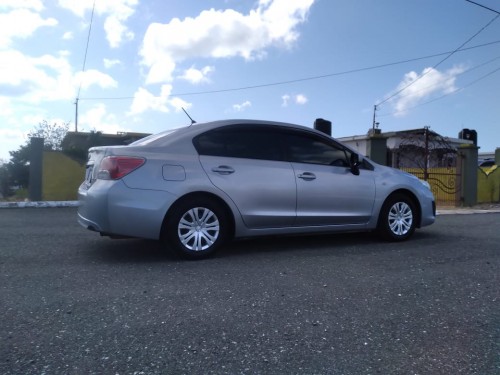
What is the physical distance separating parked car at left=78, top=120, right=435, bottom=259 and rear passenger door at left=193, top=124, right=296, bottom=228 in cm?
1

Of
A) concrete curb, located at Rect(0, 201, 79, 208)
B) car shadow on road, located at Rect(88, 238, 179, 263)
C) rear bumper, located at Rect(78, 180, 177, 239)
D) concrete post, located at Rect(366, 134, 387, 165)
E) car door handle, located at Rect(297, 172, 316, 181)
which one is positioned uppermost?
concrete post, located at Rect(366, 134, 387, 165)

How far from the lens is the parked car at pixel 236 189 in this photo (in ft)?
15.1

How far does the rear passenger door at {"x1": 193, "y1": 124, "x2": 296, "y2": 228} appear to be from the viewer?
16.4 feet

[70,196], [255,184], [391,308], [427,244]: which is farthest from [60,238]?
[70,196]

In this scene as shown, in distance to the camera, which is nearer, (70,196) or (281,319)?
(281,319)

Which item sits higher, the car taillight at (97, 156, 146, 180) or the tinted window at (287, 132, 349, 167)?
the tinted window at (287, 132, 349, 167)

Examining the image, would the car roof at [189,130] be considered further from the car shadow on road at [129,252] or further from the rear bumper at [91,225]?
the car shadow on road at [129,252]

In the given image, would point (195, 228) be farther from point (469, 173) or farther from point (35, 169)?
point (469, 173)

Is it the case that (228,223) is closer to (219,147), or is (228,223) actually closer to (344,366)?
(219,147)

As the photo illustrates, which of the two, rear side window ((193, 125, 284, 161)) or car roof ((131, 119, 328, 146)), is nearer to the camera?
car roof ((131, 119, 328, 146))

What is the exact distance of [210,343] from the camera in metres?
2.69

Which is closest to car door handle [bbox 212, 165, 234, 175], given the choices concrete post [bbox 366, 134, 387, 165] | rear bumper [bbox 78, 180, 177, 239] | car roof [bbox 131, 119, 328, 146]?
car roof [bbox 131, 119, 328, 146]

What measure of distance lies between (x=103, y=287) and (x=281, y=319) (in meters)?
1.66

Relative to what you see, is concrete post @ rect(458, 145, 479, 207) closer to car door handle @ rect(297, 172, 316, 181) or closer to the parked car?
the parked car
